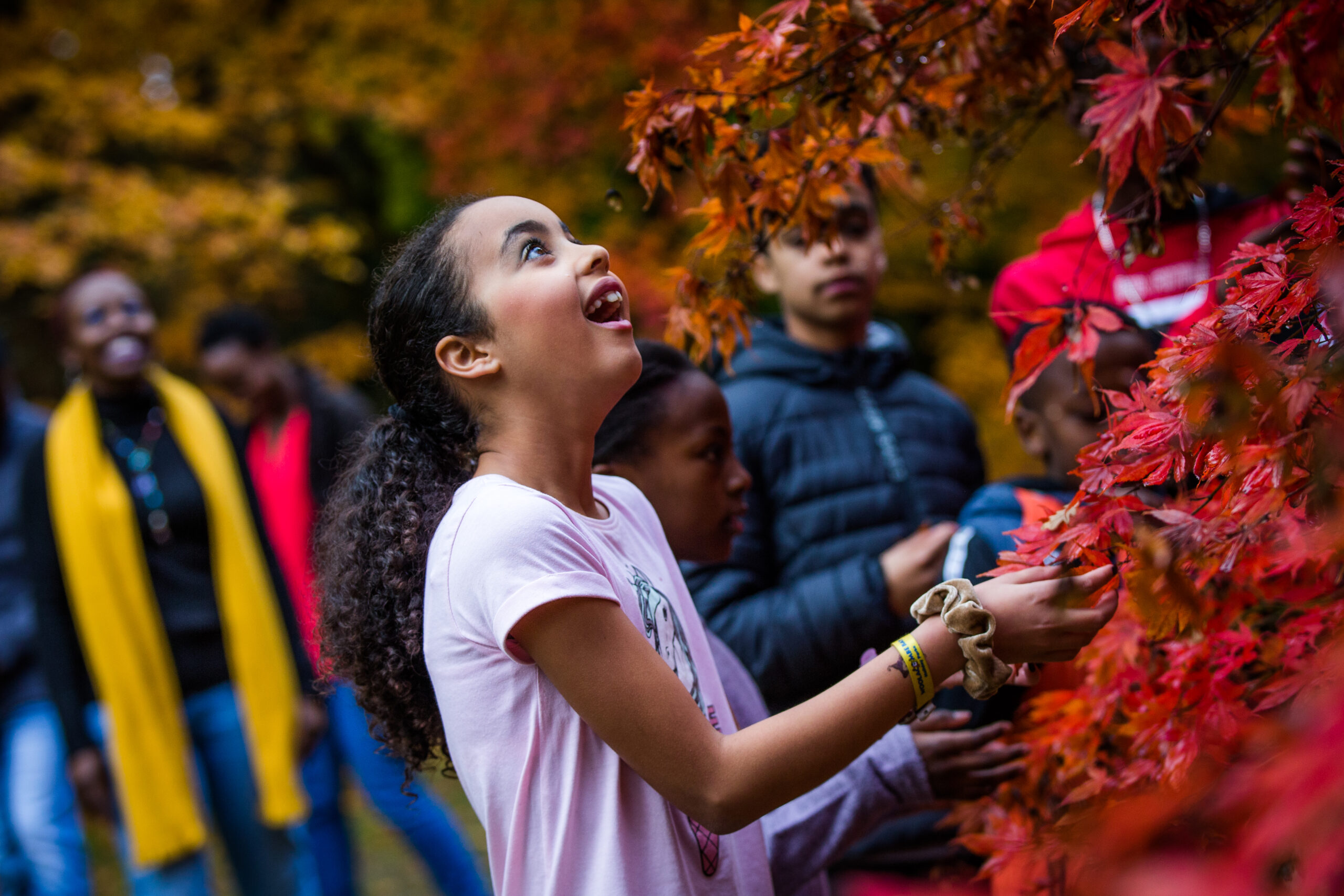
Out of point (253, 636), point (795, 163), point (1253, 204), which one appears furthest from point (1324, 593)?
point (253, 636)

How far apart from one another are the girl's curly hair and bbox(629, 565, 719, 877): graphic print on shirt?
0.30 metres

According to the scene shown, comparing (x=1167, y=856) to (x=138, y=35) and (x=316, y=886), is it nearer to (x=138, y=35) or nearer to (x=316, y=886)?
(x=316, y=886)

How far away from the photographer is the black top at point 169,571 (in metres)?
3.43

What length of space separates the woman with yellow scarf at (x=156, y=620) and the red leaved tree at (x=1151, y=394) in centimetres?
231

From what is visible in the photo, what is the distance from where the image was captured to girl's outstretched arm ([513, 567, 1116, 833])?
1.21m

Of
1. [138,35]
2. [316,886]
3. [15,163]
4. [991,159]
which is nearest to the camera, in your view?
[991,159]

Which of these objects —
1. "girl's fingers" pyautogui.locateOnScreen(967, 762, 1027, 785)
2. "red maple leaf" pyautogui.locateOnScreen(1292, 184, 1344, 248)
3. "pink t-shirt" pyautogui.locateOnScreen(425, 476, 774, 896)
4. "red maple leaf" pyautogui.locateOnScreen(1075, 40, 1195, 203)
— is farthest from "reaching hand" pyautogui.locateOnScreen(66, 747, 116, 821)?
"red maple leaf" pyautogui.locateOnScreen(1292, 184, 1344, 248)

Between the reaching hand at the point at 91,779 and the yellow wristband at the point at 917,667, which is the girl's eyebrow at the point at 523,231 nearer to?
the yellow wristband at the point at 917,667

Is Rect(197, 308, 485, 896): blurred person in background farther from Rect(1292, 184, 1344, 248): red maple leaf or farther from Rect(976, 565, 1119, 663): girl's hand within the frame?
Rect(1292, 184, 1344, 248): red maple leaf

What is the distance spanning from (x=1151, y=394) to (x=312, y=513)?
3590 mm

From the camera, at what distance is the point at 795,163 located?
179cm

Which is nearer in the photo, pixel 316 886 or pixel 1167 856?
pixel 1167 856

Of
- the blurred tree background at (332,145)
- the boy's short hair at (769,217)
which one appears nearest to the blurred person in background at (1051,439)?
the boy's short hair at (769,217)

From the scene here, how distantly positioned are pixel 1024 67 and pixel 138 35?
7599mm
